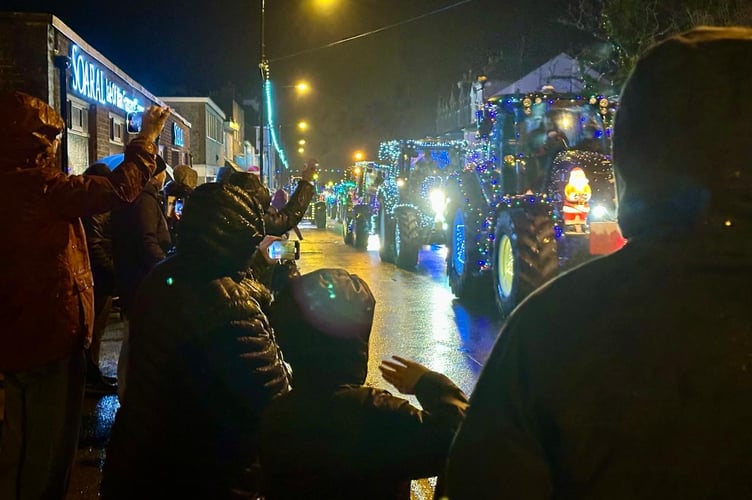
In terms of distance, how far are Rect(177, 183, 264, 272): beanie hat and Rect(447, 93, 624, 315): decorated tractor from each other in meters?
5.07

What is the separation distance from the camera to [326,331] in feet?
6.84

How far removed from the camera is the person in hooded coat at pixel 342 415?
1.97 meters

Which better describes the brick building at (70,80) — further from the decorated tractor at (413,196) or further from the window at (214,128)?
the window at (214,128)

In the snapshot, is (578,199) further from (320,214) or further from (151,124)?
(320,214)

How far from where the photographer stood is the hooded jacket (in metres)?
3.03

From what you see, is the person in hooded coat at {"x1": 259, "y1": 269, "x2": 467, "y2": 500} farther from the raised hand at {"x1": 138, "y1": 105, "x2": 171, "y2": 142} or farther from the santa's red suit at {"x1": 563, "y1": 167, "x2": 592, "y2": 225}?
the santa's red suit at {"x1": 563, "y1": 167, "x2": 592, "y2": 225}

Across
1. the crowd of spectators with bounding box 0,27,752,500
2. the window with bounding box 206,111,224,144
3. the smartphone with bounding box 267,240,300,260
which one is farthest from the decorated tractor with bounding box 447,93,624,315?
the window with bounding box 206,111,224,144

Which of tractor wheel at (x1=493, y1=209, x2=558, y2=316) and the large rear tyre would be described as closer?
tractor wheel at (x1=493, y1=209, x2=558, y2=316)

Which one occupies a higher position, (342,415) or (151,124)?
(151,124)

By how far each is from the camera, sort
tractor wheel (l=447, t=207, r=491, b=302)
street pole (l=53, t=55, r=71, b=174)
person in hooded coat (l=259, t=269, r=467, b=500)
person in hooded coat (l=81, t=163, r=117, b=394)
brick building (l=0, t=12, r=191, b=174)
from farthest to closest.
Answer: street pole (l=53, t=55, r=71, b=174) < brick building (l=0, t=12, r=191, b=174) < tractor wheel (l=447, t=207, r=491, b=302) < person in hooded coat (l=81, t=163, r=117, b=394) < person in hooded coat (l=259, t=269, r=467, b=500)

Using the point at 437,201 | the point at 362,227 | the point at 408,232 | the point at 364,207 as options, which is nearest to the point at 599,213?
the point at 408,232

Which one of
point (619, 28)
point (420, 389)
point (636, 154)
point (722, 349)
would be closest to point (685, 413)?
point (722, 349)

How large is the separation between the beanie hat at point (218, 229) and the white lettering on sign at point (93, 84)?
1077cm

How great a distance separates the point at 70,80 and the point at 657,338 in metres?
12.5
